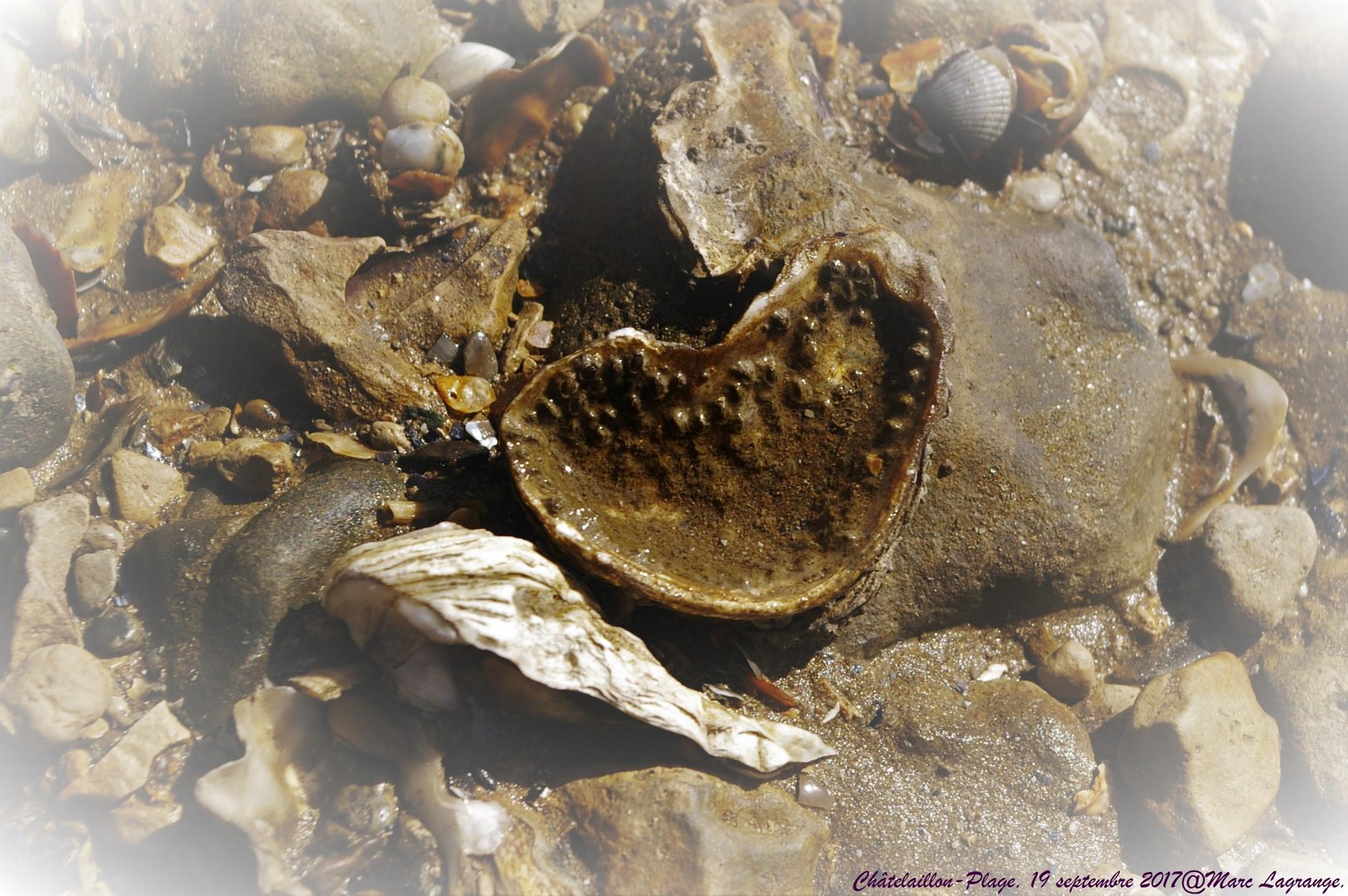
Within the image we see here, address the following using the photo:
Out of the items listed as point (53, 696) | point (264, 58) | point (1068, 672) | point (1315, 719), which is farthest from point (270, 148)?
point (1315, 719)

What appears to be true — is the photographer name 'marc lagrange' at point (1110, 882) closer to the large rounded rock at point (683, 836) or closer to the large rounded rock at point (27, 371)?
the large rounded rock at point (683, 836)

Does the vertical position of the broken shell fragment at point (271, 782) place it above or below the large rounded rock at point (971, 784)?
below

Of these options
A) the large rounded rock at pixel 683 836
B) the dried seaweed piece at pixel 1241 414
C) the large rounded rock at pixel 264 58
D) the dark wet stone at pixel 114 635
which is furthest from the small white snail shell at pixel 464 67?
the dried seaweed piece at pixel 1241 414

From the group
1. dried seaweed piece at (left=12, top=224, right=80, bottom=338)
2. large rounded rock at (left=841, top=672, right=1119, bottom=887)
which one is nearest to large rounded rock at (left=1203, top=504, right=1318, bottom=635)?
large rounded rock at (left=841, top=672, right=1119, bottom=887)

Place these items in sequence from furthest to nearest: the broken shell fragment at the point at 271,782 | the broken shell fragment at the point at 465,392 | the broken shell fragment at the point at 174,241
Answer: the broken shell fragment at the point at 174,241
the broken shell fragment at the point at 465,392
the broken shell fragment at the point at 271,782

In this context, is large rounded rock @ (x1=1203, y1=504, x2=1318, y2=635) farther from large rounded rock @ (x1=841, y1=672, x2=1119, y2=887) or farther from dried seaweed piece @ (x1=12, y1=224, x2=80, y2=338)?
dried seaweed piece @ (x1=12, y1=224, x2=80, y2=338)

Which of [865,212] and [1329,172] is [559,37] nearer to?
[865,212]
